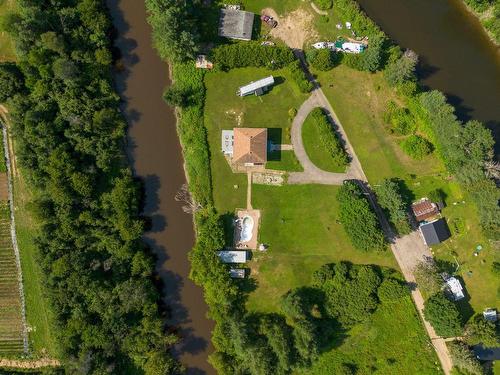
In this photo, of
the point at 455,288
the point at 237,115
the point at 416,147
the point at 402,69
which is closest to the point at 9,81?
the point at 237,115

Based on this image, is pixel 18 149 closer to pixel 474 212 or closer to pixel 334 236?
pixel 334 236

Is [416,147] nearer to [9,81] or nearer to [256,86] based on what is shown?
[256,86]

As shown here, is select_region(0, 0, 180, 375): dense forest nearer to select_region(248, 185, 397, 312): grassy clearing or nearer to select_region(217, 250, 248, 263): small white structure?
select_region(217, 250, 248, 263): small white structure

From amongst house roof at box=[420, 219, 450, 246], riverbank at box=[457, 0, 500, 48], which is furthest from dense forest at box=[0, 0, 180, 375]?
riverbank at box=[457, 0, 500, 48]

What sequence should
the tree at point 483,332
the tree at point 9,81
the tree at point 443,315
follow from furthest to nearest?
1. the tree at point 9,81
2. the tree at point 483,332
3. the tree at point 443,315

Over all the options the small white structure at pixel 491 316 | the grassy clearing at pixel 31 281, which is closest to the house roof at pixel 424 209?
the small white structure at pixel 491 316

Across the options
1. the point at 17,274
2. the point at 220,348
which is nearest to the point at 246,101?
the point at 220,348

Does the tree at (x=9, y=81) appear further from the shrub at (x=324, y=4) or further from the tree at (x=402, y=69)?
the tree at (x=402, y=69)
